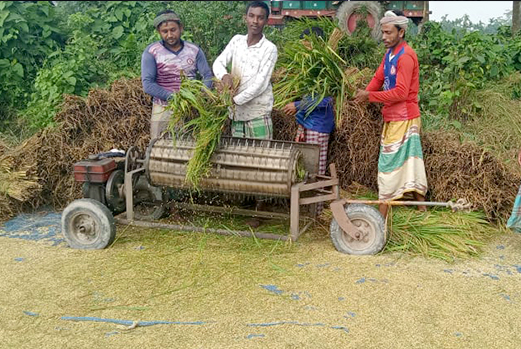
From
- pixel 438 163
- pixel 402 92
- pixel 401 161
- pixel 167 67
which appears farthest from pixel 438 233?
pixel 167 67

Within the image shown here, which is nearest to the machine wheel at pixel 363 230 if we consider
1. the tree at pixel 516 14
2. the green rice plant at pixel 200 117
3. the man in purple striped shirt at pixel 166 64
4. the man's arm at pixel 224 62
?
the green rice plant at pixel 200 117

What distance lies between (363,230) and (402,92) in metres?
1.21

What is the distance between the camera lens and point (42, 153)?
19.3ft

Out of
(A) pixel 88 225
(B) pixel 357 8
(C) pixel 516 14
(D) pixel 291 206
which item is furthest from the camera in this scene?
(B) pixel 357 8

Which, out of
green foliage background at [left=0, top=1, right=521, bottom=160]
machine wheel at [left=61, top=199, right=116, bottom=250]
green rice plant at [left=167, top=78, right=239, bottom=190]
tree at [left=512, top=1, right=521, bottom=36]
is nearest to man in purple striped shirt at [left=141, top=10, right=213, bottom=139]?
green rice plant at [left=167, top=78, right=239, bottom=190]

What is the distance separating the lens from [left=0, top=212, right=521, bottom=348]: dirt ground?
3320 millimetres

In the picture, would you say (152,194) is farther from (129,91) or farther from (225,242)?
(129,91)

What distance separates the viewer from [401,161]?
16.2 ft

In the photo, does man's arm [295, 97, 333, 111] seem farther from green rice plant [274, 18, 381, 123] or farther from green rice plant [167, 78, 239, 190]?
green rice plant [167, 78, 239, 190]

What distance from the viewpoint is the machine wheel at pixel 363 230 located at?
14.8 ft

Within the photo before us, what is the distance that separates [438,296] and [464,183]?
172 centimetres

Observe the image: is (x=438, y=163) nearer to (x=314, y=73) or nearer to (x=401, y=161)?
(x=401, y=161)

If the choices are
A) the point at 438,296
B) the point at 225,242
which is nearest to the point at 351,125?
the point at 225,242

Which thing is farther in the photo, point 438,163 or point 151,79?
point 438,163
